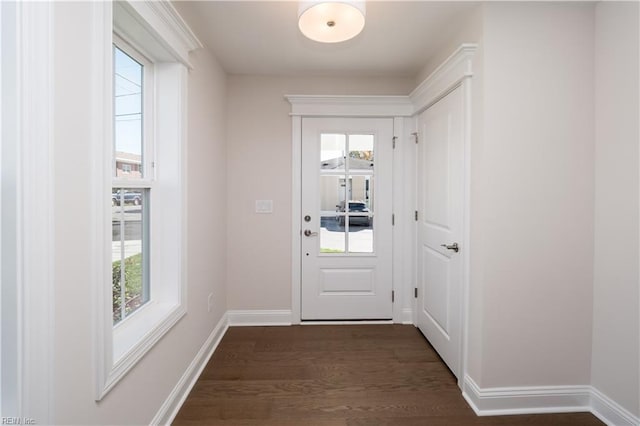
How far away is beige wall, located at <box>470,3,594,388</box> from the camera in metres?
1.78

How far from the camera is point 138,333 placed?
4.93ft

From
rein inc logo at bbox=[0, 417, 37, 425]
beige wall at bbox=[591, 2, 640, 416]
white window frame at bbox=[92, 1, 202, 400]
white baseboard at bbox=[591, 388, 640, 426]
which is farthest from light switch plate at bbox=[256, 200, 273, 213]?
white baseboard at bbox=[591, 388, 640, 426]

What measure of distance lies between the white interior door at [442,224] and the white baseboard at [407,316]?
5.9 inches

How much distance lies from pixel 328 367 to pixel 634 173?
2129mm

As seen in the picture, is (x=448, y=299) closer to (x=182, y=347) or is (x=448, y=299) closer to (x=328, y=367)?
(x=328, y=367)

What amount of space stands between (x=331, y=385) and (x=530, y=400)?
1182 mm

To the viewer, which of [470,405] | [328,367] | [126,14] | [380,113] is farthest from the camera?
[380,113]

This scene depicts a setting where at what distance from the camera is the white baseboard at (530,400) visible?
1.83 metres

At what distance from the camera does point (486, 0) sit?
1.76 m

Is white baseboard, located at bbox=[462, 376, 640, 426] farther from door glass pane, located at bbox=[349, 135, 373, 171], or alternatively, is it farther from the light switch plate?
the light switch plate

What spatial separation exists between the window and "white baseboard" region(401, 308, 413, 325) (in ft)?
7.37

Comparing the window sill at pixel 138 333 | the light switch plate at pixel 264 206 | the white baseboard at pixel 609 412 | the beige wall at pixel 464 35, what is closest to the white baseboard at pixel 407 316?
the white baseboard at pixel 609 412

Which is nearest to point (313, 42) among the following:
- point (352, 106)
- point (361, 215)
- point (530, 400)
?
point (352, 106)

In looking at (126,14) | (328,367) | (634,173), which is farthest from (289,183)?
(634,173)
